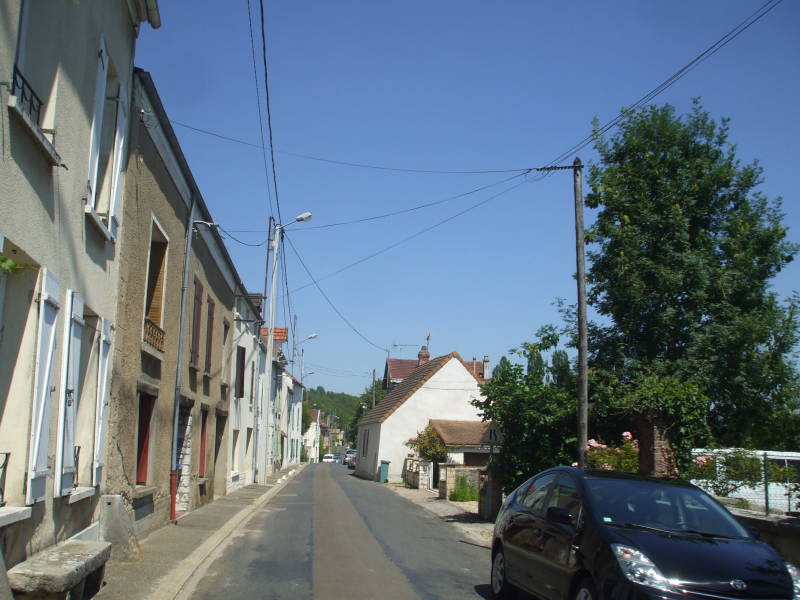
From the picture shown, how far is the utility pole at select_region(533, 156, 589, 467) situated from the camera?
46.1 ft

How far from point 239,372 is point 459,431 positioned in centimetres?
1637

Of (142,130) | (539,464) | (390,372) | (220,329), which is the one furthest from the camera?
(390,372)

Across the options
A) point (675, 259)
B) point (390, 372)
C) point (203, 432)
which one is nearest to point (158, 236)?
point (203, 432)

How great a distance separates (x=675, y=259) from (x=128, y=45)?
1322 cm

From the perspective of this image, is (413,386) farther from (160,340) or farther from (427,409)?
(160,340)

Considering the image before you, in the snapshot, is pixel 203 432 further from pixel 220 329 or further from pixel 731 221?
pixel 731 221

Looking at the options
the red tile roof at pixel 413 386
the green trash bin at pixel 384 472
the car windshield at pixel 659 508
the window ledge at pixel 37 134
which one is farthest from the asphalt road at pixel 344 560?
the red tile roof at pixel 413 386

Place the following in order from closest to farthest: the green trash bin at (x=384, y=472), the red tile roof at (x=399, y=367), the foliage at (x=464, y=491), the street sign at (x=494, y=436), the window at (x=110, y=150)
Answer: the window at (x=110, y=150), the street sign at (x=494, y=436), the foliage at (x=464, y=491), the green trash bin at (x=384, y=472), the red tile roof at (x=399, y=367)

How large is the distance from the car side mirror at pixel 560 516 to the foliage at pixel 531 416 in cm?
960

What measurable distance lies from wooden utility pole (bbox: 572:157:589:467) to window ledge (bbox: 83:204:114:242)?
8779 millimetres

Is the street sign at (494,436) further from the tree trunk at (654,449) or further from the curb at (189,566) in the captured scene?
the curb at (189,566)

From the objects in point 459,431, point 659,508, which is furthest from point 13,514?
point 459,431

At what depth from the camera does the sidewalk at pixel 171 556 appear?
8125mm

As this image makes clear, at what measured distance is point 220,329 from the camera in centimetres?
2084
